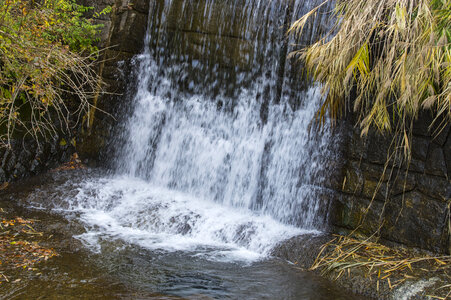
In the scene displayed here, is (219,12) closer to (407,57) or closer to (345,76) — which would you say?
(345,76)

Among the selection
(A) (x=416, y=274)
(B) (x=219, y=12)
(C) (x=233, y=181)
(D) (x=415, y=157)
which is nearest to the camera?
(A) (x=416, y=274)

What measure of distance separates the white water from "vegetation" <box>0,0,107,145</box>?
1.19m

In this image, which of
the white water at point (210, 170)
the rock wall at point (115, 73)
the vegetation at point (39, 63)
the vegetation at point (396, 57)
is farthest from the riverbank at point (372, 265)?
the rock wall at point (115, 73)

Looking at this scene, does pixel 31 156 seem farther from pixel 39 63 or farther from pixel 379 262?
pixel 379 262

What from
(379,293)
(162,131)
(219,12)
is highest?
(219,12)

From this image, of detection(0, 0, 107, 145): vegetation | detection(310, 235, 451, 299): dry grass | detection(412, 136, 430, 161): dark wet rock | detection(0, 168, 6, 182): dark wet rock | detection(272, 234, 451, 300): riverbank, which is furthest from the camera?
detection(0, 168, 6, 182): dark wet rock

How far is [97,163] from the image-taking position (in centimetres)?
745

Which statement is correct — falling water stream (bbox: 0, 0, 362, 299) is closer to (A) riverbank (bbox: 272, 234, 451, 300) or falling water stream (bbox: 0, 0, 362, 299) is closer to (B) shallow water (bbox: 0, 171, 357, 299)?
(B) shallow water (bbox: 0, 171, 357, 299)

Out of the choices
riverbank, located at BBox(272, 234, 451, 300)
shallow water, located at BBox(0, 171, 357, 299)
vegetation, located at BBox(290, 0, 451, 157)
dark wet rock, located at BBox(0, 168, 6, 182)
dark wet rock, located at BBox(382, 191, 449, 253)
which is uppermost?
vegetation, located at BBox(290, 0, 451, 157)

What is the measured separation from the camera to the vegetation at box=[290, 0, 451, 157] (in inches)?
158

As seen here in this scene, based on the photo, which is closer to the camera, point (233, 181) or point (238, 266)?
point (238, 266)

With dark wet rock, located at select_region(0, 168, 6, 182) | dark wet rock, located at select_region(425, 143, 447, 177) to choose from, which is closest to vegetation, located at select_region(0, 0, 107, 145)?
dark wet rock, located at select_region(0, 168, 6, 182)

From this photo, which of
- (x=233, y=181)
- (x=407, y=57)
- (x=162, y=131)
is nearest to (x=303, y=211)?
(x=233, y=181)

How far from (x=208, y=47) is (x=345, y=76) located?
10.5 feet
